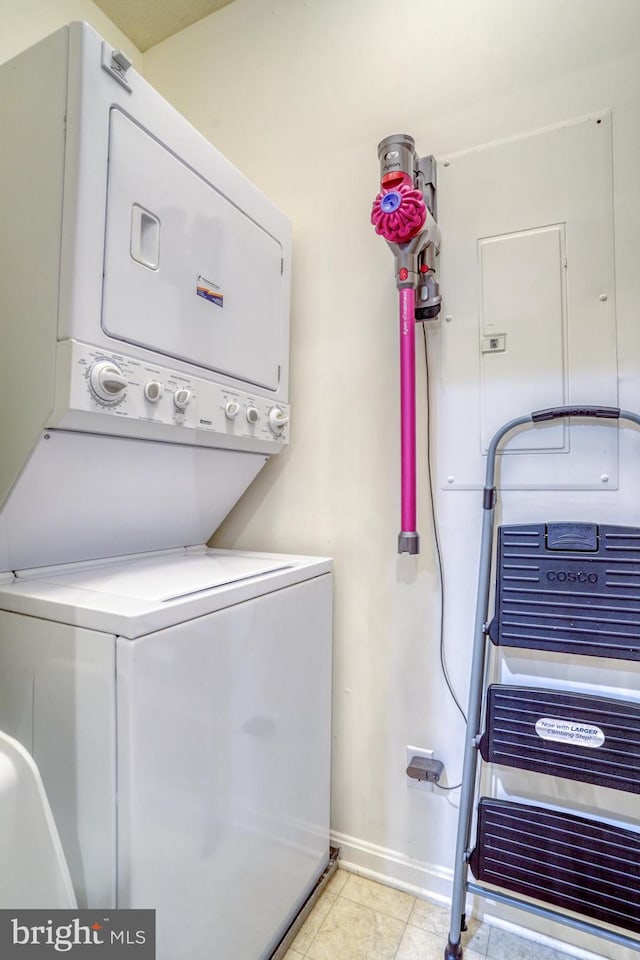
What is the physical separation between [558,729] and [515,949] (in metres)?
0.65

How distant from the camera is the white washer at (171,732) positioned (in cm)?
87

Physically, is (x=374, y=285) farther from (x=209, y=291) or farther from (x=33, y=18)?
(x=33, y=18)

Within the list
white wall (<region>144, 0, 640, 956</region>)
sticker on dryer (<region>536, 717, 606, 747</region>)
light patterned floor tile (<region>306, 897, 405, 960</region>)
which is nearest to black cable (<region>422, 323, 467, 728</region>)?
white wall (<region>144, 0, 640, 956</region>)

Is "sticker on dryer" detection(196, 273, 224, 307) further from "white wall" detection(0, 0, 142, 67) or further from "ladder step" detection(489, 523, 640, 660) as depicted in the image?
"white wall" detection(0, 0, 142, 67)

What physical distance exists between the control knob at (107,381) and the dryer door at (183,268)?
8cm

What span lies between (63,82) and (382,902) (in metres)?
2.22

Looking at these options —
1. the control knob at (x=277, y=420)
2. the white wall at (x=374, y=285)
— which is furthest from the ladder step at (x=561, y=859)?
the control knob at (x=277, y=420)

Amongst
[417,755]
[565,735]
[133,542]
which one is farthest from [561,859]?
[133,542]

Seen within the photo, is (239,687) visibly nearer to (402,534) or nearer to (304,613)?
(304,613)

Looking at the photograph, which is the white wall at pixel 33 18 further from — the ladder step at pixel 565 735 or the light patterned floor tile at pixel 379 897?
the light patterned floor tile at pixel 379 897

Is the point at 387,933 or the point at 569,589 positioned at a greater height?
the point at 569,589

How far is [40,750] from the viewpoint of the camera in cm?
97

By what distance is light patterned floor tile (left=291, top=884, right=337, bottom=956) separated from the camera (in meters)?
1.33

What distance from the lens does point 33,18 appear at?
1.63 meters
